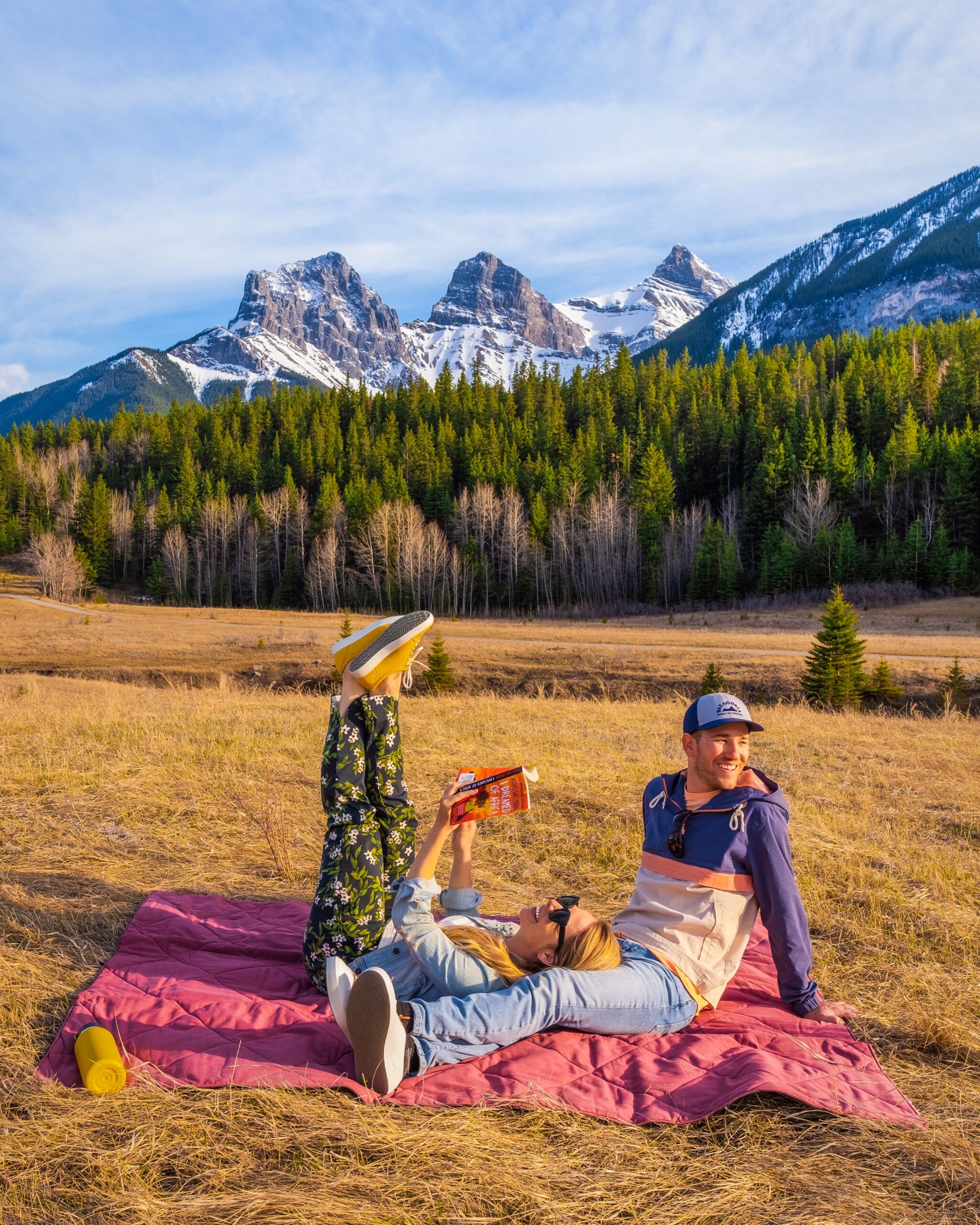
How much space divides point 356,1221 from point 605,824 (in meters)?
5.34

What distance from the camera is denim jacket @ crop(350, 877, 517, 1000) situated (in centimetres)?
374

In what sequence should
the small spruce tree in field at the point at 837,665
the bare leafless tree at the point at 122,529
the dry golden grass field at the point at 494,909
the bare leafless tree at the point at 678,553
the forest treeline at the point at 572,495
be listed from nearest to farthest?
1. the dry golden grass field at the point at 494,909
2. the small spruce tree in field at the point at 837,665
3. the forest treeline at the point at 572,495
4. the bare leafless tree at the point at 678,553
5. the bare leafless tree at the point at 122,529

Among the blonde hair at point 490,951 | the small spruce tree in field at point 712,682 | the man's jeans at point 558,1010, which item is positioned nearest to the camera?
the man's jeans at point 558,1010

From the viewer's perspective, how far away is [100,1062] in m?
3.43

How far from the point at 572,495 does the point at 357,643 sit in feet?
220

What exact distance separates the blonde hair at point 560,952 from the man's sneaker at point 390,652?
133 cm

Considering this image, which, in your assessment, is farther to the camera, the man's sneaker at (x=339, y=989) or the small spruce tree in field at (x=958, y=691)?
the small spruce tree in field at (x=958, y=691)

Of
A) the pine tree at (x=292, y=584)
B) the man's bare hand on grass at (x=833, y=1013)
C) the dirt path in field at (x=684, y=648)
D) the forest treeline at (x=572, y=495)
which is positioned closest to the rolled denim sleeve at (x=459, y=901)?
the man's bare hand on grass at (x=833, y=1013)

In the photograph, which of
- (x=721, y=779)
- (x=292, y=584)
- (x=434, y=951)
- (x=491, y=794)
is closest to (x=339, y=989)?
(x=434, y=951)

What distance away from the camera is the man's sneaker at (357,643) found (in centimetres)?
453

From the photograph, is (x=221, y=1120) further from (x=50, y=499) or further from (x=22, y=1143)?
(x=50, y=499)

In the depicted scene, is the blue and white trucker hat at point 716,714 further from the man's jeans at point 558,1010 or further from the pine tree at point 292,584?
the pine tree at point 292,584

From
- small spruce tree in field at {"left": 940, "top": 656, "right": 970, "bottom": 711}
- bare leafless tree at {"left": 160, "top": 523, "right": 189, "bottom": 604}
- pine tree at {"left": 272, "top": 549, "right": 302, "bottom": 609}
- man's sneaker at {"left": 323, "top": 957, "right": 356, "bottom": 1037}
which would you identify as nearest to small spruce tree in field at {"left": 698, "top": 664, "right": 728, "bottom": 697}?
small spruce tree in field at {"left": 940, "top": 656, "right": 970, "bottom": 711}

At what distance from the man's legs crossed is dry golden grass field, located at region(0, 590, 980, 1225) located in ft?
1.02
